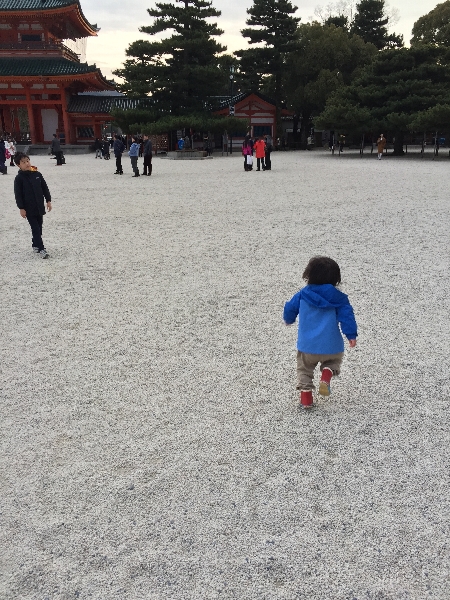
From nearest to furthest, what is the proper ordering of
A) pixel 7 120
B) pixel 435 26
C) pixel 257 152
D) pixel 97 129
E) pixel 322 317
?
pixel 322 317, pixel 257 152, pixel 7 120, pixel 97 129, pixel 435 26

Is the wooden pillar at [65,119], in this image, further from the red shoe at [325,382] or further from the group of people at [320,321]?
the red shoe at [325,382]

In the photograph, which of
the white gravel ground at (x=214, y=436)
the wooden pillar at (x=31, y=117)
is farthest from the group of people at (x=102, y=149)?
the white gravel ground at (x=214, y=436)

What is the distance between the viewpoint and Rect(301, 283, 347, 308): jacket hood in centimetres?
326

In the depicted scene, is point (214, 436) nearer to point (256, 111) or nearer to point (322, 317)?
point (322, 317)

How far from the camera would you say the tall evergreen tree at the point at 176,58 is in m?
31.3

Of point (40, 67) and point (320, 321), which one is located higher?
point (40, 67)

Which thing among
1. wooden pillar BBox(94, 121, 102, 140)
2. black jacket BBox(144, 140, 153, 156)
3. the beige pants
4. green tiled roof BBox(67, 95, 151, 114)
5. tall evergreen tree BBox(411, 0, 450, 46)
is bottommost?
the beige pants

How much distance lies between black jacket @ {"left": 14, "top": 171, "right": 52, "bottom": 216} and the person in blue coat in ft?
17.3

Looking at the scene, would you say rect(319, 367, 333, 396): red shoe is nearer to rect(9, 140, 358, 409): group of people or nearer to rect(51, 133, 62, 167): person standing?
rect(9, 140, 358, 409): group of people

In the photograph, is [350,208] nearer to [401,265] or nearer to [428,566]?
[401,265]

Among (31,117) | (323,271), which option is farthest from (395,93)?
(323,271)

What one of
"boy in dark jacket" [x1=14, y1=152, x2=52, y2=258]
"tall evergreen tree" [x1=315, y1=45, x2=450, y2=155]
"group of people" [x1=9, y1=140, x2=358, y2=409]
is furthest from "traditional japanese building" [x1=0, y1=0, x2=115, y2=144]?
"group of people" [x1=9, y1=140, x2=358, y2=409]

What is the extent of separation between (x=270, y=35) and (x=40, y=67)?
53.1 feet

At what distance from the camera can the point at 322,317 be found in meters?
3.35
